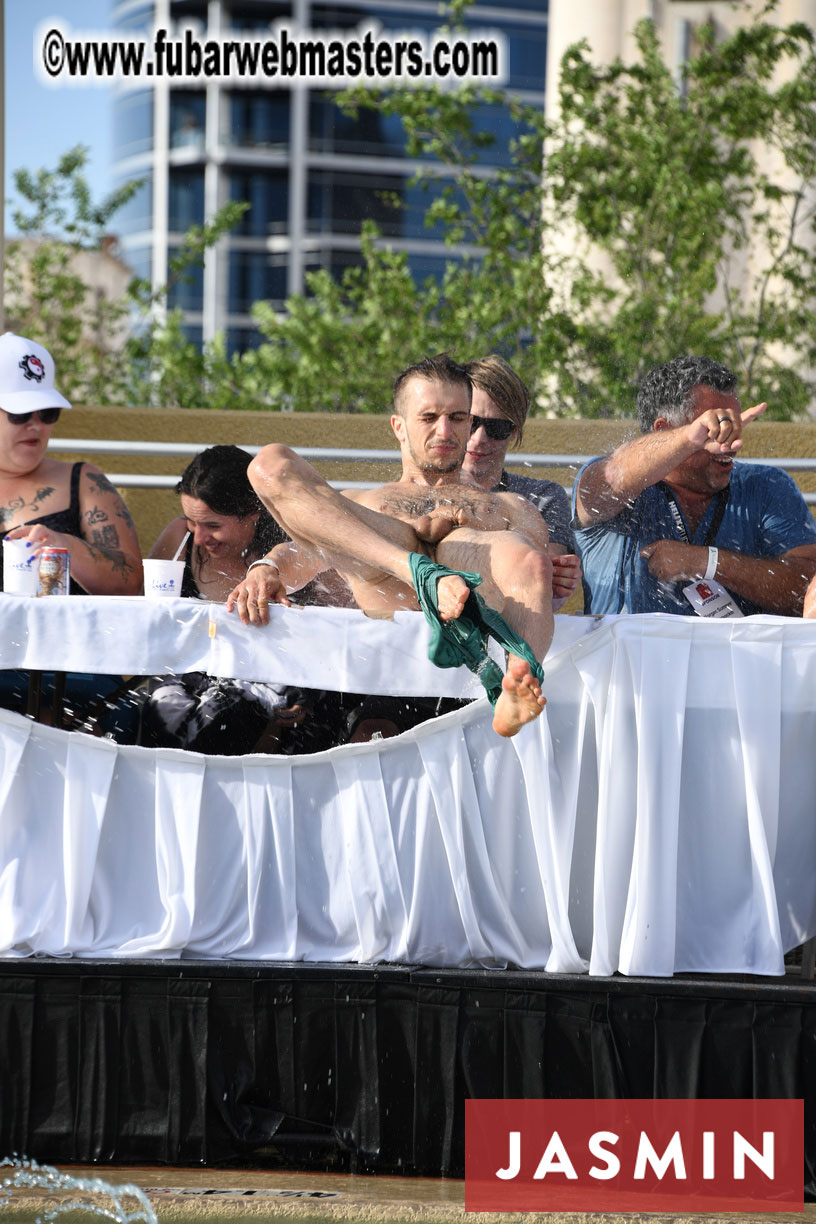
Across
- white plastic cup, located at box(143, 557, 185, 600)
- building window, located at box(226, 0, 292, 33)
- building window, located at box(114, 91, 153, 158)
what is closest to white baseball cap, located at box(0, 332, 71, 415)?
white plastic cup, located at box(143, 557, 185, 600)

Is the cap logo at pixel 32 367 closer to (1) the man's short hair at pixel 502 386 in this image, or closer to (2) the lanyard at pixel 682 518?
(1) the man's short hair at pixel 502 386

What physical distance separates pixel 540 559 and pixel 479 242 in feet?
19.2

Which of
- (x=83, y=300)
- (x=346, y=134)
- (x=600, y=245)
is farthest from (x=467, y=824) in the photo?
(x=346, y=134)

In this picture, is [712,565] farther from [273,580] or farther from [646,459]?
[273,580]

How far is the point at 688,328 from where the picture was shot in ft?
23.9

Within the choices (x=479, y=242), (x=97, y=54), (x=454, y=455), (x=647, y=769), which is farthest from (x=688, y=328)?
(x=647, y=769)

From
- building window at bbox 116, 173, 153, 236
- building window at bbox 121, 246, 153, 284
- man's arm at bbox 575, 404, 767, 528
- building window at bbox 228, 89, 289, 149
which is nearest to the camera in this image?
man's arm at bbox 575, 404, 767, 528

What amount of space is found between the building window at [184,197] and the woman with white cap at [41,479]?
62.7 meters

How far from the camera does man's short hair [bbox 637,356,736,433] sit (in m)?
3.45

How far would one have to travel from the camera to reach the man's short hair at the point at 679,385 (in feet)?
11.3

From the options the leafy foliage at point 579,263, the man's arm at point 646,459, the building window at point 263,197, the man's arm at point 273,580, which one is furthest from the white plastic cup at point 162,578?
the building window at point 263,197

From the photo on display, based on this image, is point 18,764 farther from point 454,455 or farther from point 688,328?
point 688,328

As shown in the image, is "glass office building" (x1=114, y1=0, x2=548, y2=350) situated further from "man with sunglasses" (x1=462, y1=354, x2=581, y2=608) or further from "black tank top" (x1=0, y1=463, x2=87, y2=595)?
"man with sunglasses" (x1=462, y1=354, x2=581, y2=608)

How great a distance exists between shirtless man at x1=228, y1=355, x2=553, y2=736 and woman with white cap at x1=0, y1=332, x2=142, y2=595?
0.75m
